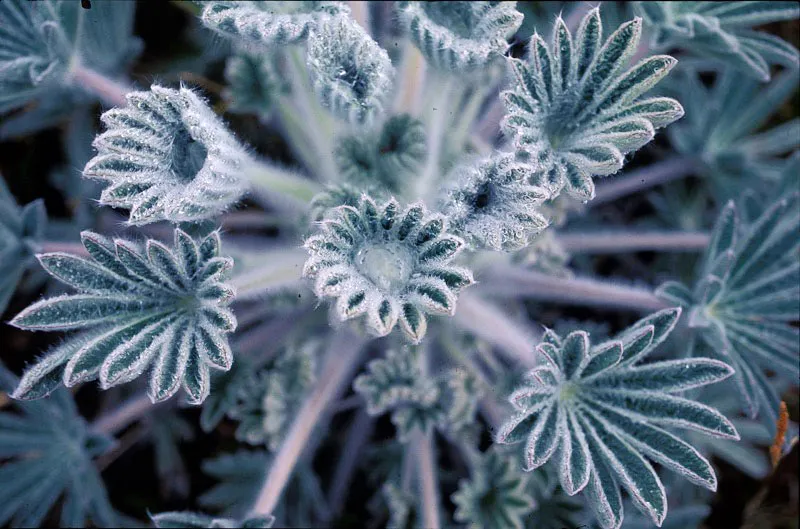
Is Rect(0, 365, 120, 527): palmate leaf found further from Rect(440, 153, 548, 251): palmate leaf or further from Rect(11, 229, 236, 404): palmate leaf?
Rect(440, 153, 548, 251): palmate leaf

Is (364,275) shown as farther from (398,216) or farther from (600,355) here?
(600,355)

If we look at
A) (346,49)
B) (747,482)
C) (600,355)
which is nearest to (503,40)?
(346,49)

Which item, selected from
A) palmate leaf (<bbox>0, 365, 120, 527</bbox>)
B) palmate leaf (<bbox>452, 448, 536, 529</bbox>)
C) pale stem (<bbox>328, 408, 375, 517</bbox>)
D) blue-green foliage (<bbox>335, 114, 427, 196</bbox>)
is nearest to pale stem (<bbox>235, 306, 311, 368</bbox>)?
pale stem (<bbox>328, 408, 375, 517</bbox>)

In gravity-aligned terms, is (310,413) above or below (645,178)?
below

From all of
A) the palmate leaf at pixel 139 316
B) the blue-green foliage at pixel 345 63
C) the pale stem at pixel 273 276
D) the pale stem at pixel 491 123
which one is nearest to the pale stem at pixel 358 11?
the blue-green foliage at pixel 345 63

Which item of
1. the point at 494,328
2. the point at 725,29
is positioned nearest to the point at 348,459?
the point at 494,328

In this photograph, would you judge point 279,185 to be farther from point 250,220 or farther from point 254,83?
point 250,220
